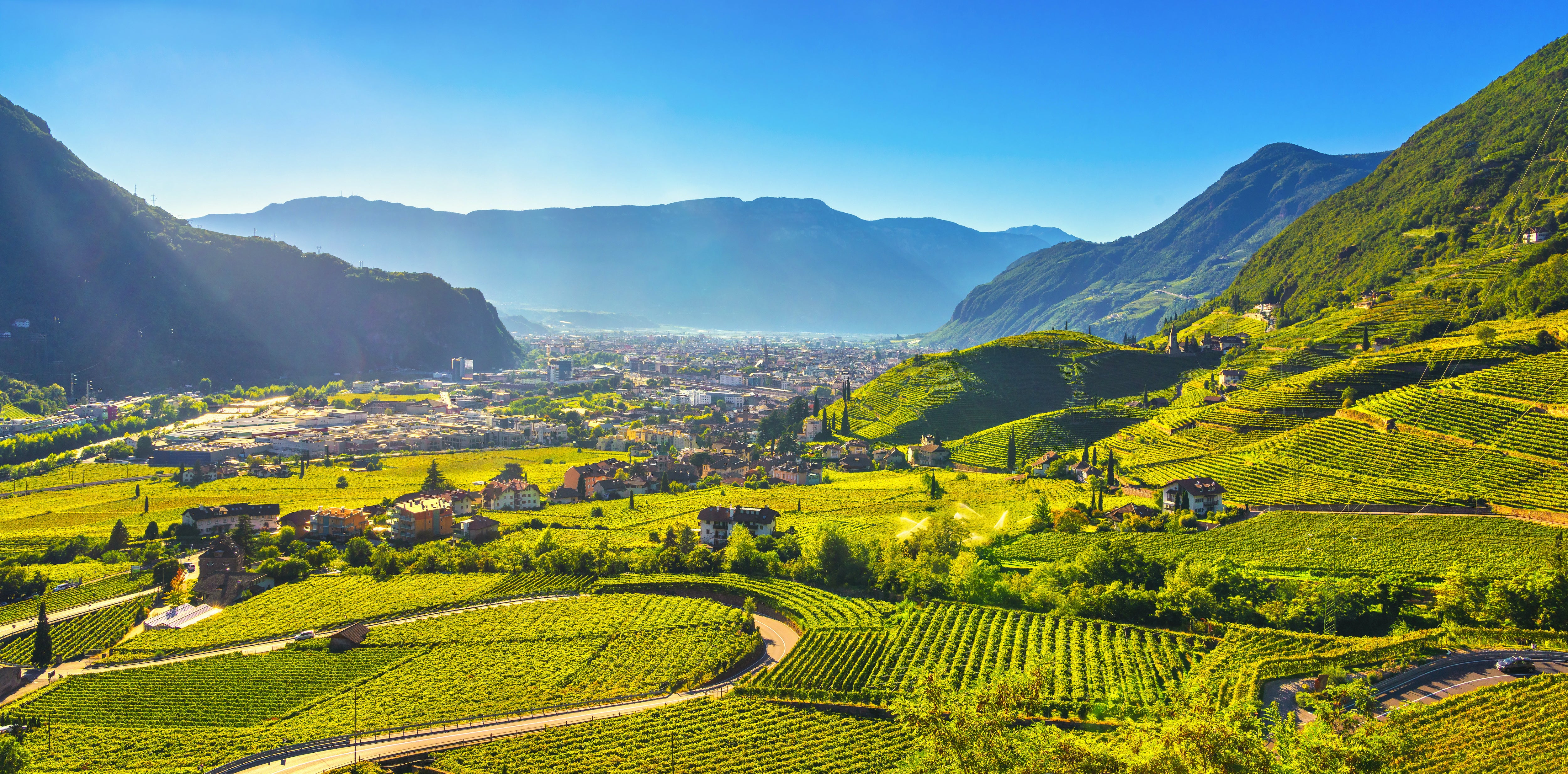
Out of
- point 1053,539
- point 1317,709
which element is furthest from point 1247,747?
point 1053,539

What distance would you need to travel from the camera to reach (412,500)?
2194 inches

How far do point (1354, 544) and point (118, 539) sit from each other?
63.5m

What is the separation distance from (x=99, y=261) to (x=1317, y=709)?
159 m

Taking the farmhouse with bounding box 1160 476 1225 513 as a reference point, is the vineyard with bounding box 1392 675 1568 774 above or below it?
below

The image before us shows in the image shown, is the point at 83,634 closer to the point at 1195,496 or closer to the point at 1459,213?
the point at 1195,496

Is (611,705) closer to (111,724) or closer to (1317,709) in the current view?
(111,724)

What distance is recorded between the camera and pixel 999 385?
90812 millimetres

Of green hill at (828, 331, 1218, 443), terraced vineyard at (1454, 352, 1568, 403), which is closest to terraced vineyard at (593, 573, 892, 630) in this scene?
terraced vineyard at (1454, 352, 1568, 403)

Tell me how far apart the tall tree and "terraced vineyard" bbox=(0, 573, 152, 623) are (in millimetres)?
5281

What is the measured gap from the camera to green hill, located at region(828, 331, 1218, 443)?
83.6 meters

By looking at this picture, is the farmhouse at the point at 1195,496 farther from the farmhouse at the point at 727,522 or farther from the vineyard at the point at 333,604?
the vineyard at the point at 333,604

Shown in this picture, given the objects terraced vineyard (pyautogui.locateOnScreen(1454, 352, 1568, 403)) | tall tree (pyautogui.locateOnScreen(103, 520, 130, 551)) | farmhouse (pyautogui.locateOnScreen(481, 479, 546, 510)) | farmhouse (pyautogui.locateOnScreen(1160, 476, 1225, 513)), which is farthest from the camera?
farmhouse (pyautogui.locateOnScreen(481, 479, 546, 510))

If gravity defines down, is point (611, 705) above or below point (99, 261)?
below

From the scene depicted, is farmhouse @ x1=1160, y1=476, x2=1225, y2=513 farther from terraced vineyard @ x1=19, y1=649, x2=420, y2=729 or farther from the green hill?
terraced vineyard @ x1=19, y1=649, x2=420, y2=729
